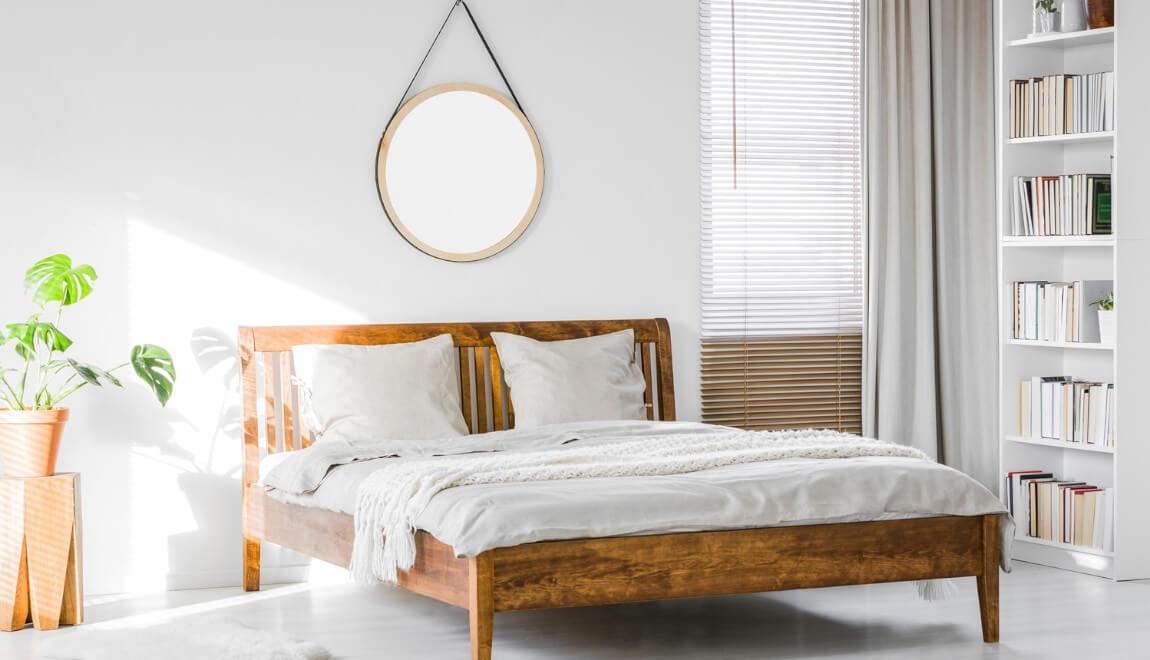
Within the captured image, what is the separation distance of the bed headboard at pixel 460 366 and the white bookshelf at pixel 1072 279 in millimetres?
1403

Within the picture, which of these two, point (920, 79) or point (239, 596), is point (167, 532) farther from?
point (920, 79)

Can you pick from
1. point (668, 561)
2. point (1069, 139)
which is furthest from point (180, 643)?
point (1069, 139)

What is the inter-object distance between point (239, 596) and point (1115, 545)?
10.5 feet

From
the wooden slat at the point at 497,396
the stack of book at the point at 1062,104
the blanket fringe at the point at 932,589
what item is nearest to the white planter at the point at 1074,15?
the stack of book at the point at 1062,104

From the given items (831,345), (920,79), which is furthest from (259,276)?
(920,79)

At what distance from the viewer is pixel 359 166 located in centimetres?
506

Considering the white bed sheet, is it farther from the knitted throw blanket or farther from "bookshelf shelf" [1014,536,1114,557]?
"bookshelf shelf" [1014,536,1114,557]

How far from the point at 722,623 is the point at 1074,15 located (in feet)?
8.94

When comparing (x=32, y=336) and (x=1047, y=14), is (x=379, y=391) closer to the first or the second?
(x=32, y=336)

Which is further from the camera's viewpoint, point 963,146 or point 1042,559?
point 963,146

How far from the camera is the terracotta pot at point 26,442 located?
416cm

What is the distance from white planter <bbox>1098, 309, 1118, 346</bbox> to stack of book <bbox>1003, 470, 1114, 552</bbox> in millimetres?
570

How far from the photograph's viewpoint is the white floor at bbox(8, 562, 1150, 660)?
373 cm

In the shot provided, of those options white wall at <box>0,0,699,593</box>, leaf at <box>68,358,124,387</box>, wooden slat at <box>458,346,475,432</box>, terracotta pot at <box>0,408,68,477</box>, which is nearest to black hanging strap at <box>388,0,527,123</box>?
white wall at <box>0,0,699,593</box>
